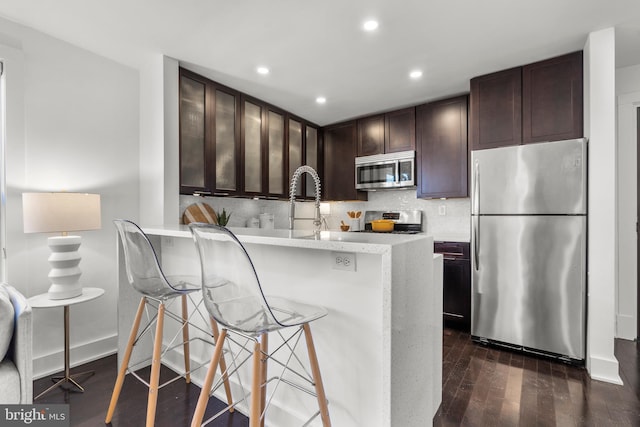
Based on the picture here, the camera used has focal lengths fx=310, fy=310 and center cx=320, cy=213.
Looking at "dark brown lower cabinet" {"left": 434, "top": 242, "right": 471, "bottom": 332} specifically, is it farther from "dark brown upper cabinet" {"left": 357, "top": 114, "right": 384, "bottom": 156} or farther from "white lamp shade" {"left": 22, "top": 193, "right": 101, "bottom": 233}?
"white lamp shade" {"left": 22, "top": 193, "right": 101, "bottom": 233}

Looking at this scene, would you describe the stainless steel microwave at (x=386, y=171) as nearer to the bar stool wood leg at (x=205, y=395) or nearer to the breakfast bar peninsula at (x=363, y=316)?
the breakfast bar peninsula at (x=363, y=316)

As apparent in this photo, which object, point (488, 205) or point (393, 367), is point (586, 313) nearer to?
point (488, 205)

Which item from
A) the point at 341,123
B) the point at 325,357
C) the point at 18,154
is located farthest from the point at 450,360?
the point at 18,154

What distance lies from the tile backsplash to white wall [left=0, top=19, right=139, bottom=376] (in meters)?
0.73

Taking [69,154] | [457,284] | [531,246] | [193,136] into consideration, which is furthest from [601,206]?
[69,154]

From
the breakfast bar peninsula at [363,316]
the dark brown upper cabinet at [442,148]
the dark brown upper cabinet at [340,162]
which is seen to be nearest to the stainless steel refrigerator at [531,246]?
the dark brown upper cabinet at [442,148]

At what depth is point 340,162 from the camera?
4.40 meters

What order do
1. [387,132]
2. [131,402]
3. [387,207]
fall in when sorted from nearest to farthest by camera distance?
[131,402] < [387,132] < [387,207]

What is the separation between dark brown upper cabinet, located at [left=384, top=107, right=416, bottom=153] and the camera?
12.3 ft

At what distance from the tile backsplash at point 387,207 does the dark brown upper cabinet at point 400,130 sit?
Answer: 0.66m

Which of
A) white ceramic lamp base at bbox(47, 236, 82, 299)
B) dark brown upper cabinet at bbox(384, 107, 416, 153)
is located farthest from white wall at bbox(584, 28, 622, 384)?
white ceramic lamp base at bbox(47, 236, 82, 299)

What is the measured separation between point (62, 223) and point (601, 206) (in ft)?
12.2

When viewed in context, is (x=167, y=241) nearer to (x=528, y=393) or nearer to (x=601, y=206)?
(x=528, y=393)

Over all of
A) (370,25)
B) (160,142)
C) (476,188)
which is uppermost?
(370,25)
